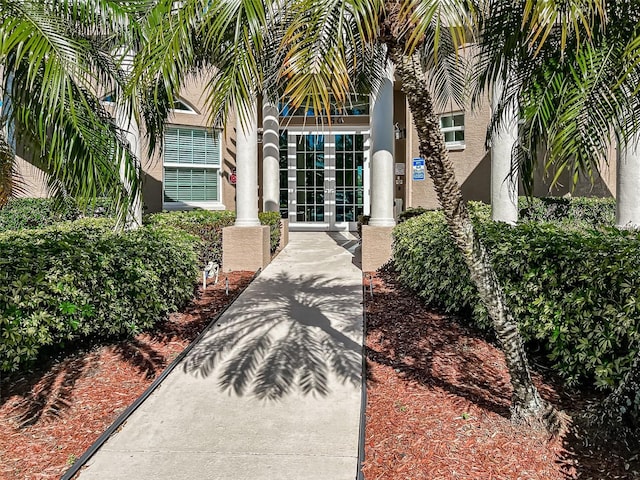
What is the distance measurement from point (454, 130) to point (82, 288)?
1338 centimetres

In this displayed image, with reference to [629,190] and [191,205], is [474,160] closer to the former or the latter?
[629,190]

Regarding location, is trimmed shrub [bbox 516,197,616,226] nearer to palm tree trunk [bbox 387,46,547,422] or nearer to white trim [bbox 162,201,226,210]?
white trim [bbox 162,201,226,210]

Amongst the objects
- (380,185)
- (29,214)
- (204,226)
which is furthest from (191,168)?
(380,185)

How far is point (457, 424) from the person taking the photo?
4.16 m

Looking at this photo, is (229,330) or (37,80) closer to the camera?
(37,80)

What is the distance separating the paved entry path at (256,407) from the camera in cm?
361

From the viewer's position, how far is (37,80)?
3.96 metres

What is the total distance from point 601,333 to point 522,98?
2.03 metres

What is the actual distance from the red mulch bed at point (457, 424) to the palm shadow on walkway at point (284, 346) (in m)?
0.41

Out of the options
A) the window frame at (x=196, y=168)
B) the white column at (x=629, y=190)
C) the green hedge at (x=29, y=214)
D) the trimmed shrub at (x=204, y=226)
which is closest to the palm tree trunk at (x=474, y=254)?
the white column at (x=629, y=190)

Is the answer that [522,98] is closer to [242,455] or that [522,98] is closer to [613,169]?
[242,455]

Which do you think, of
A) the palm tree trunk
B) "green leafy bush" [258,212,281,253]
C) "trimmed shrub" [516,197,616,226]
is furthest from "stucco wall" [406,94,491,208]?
the palm tree trunk

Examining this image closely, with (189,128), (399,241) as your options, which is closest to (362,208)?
(189,128)

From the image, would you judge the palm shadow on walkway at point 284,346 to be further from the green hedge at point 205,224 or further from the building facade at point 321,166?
the building facade at point 321,166
